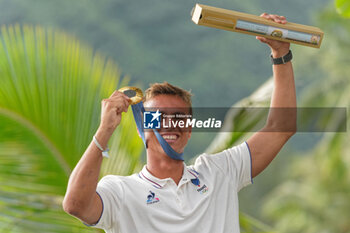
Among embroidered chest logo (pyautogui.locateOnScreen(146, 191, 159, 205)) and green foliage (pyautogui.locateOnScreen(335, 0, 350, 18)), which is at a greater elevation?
green foliage (pyautogui.locateOnScreen(335, 0, 350, 18))

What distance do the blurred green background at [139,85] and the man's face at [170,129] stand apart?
2.45 ft

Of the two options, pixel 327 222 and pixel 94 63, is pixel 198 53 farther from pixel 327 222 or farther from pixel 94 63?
pixel 94 63

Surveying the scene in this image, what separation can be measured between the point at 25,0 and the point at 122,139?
113 feet

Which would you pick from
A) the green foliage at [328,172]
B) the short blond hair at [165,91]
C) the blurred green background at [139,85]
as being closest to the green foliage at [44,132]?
the blurred green background at [139,85]

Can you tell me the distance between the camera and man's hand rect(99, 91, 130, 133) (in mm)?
1884

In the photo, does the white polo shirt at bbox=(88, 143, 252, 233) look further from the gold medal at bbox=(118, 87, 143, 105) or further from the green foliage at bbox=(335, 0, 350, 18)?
the green foliage at bbox=(335, 0, 350, 18)

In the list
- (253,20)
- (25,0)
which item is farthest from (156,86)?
(25,0)

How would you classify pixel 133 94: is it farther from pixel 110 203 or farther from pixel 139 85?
pixel 139 85

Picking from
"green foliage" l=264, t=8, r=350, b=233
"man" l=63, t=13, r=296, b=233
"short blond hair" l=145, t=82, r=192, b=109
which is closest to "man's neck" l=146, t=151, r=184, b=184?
"man" l=63, t=13, r=296, b=233

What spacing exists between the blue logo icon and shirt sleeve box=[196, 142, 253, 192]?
28 centimetres

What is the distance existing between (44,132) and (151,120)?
1029 millimetres

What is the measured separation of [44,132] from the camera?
9.96 ft

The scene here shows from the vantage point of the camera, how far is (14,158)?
3012 millimetres

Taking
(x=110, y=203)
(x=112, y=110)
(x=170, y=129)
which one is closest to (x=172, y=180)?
(x=170, y=129)
